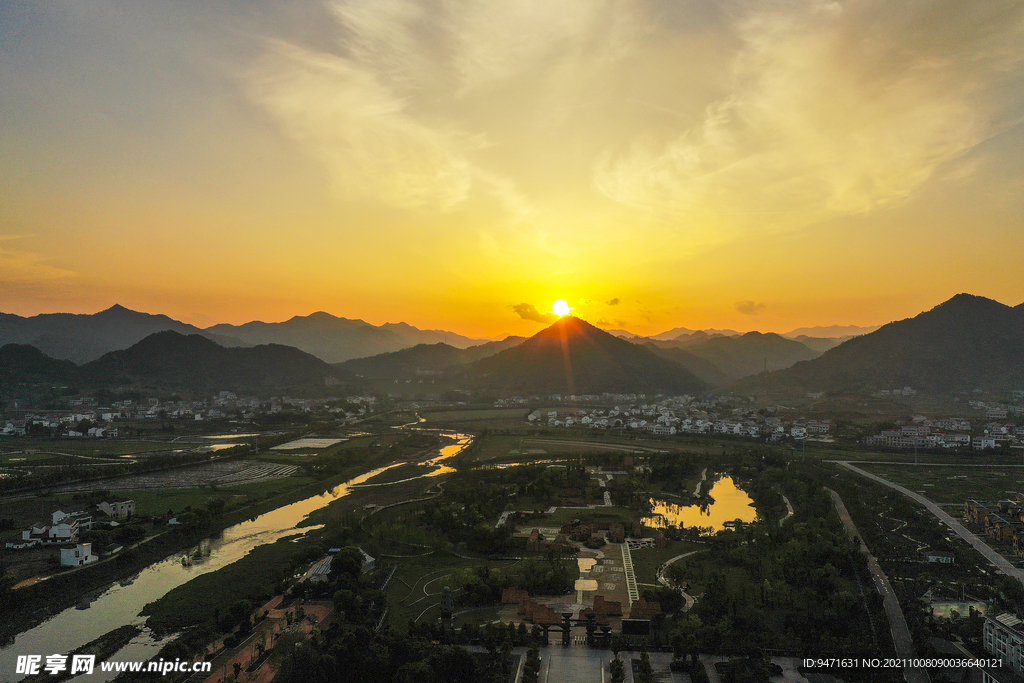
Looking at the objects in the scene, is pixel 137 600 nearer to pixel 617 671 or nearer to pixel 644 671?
pixel 617 671

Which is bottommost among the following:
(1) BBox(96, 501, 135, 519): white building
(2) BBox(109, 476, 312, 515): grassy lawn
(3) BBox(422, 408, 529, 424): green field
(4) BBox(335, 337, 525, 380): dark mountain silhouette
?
(2) BBox(109, 476, 312, 515): grassy lawn

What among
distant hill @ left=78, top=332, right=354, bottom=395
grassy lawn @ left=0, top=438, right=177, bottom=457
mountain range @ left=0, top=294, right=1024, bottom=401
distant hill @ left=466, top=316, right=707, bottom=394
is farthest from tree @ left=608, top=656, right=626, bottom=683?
distant hill @ left=78, top=332, right=354, bottom=395

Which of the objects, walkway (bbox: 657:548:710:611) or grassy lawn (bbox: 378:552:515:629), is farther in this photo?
walkway (bbox: 657:548:710:611)

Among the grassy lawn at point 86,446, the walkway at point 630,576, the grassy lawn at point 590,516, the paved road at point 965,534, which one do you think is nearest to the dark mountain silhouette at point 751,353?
the paved road at point 965,534

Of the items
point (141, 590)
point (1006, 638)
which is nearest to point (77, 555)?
point (141, 590)

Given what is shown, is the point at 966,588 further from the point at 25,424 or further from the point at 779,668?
the point at 25,424

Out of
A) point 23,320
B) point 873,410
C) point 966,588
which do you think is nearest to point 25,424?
point 966,588

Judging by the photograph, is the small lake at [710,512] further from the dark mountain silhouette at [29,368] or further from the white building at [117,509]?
the dark mountain silhouette at [29,368]

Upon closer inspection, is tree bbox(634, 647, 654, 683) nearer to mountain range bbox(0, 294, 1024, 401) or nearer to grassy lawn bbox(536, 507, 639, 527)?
grassy lawn bbox(536, 507, 639, 527)
